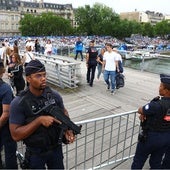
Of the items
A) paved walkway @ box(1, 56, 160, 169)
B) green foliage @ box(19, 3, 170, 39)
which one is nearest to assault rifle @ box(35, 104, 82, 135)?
paved walkway @ box(1, 56, 160, 169)

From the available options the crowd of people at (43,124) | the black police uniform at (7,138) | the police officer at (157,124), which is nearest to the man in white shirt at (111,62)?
the crowd of people at (43,124)

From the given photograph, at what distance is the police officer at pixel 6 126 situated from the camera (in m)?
3.21

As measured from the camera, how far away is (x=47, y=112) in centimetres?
255

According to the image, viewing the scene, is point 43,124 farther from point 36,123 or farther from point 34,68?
point 34,68

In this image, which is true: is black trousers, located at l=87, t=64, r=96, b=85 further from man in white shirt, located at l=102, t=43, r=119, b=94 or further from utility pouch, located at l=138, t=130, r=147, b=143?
utility pouch, located at l=138, t=130, r=147, b=143

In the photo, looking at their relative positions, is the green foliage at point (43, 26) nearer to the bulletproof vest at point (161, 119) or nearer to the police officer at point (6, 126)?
the police officer at point (6, 126)

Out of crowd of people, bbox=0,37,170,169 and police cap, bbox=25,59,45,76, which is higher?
police cap, bbox=25,59,45,76

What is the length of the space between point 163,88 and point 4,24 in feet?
402

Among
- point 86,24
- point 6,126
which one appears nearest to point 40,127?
point 6,126

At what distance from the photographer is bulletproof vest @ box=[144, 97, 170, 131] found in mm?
3176

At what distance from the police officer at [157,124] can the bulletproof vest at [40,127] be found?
123 cm

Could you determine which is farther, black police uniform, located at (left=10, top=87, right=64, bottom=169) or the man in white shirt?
the man in white shirt

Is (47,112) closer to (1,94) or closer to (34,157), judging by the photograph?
(34,157)

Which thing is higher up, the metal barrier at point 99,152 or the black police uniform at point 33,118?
the black police uniform at point 33,118
